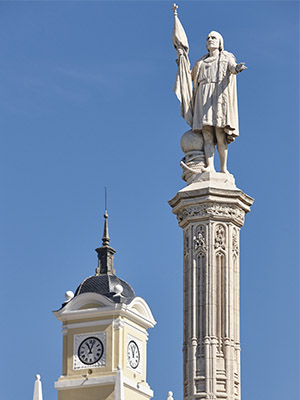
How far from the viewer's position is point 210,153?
39.8m

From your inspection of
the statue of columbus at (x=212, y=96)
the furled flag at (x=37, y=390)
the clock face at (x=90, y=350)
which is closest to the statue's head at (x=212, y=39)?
the statue of columbus at (x=212, y=96)

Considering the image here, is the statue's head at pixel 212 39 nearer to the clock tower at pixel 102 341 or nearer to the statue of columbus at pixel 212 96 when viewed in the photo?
the statue of columbus at pixel 212 96

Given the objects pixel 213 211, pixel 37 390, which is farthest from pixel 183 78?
pixel 37 390

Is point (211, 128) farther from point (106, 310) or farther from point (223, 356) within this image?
point (106, 310)

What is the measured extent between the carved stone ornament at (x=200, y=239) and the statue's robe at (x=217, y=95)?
2493mm

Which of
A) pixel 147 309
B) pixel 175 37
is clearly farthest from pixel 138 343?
pixel 175 37

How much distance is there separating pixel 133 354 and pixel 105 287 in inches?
144

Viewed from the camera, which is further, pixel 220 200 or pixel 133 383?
pixel 133 383

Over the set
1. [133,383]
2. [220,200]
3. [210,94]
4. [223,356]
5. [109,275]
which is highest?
[109,275]

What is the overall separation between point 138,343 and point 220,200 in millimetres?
49077

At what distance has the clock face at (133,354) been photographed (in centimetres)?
8675

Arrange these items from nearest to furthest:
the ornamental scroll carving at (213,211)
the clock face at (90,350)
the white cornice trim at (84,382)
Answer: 1. the ornamental scroll carving at (213,211)
2. the white cornice trim at (84,382)
3. the clock face at (90,350)

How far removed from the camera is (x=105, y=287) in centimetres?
8700

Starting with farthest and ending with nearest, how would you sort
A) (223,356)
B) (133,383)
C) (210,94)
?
(133,383) < (210,94) < (223,356)
